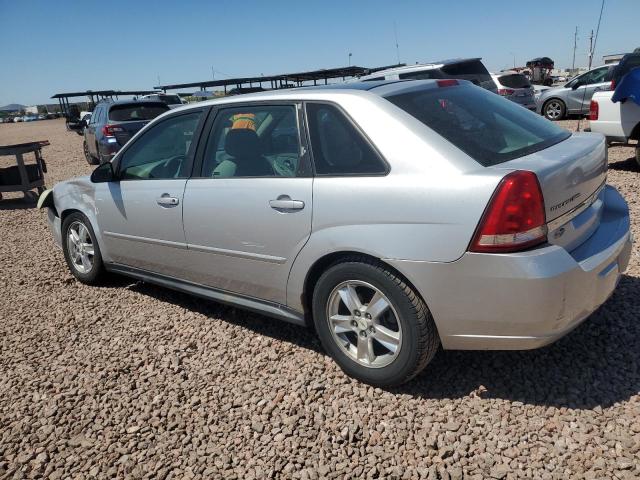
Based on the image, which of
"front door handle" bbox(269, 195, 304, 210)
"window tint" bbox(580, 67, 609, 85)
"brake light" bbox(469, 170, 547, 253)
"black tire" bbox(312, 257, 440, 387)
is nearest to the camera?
"brake light" bbox(469, 170, 547, 253)

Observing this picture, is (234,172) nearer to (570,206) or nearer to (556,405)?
(570,206)

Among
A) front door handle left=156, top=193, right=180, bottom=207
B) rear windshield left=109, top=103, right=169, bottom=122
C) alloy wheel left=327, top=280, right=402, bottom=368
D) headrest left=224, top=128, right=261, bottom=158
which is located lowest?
alloy wheel left=327, top=280, right=402, bottom=368

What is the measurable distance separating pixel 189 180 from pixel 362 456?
2146 mm

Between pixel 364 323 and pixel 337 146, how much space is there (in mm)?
982

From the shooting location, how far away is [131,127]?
40.3 feet

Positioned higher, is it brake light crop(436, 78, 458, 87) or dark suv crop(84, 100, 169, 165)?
dark suv crop(84, 100, 169, 165)

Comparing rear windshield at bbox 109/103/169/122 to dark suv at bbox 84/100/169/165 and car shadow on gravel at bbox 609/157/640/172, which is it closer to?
dark suv at bbox 84/100/169/165

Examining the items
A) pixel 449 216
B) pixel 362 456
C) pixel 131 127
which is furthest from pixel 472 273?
pixel 131 127

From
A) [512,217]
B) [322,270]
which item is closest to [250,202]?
[322,270]

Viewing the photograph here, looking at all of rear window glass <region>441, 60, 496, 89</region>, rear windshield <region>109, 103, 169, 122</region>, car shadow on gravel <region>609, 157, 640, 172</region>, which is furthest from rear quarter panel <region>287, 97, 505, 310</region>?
rear windshield <region>109, 103, 169, 122</region>

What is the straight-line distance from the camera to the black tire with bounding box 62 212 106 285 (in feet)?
15.2

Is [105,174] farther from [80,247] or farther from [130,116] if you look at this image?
[130,116]

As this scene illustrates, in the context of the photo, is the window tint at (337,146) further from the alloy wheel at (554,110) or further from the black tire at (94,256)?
the alloy wheel at (554,110)

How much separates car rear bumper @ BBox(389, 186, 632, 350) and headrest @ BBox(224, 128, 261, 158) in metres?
1.31
